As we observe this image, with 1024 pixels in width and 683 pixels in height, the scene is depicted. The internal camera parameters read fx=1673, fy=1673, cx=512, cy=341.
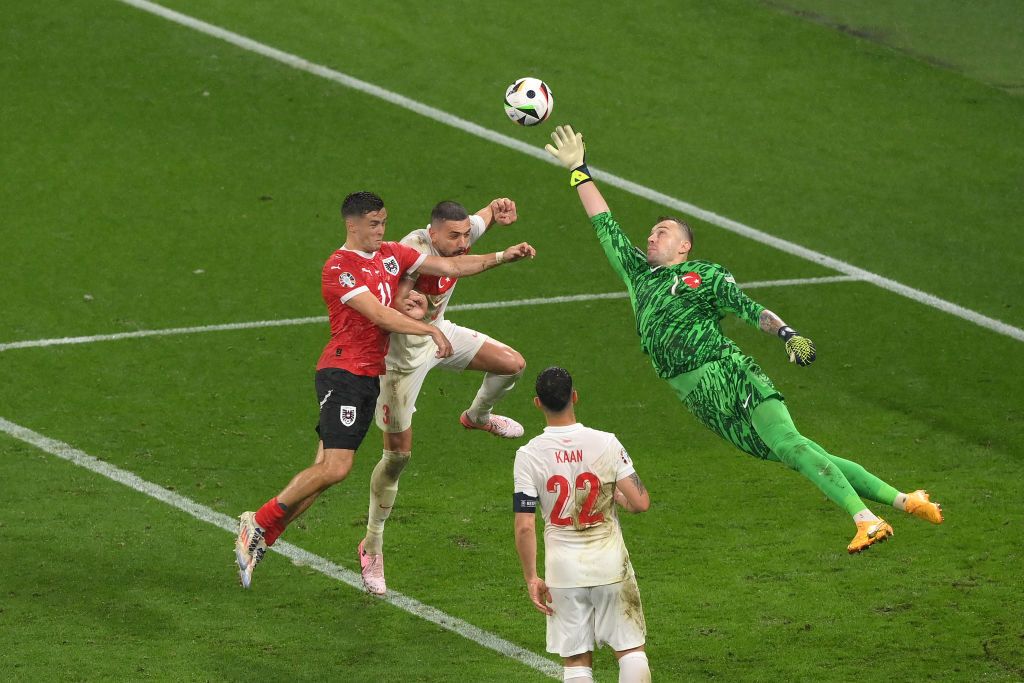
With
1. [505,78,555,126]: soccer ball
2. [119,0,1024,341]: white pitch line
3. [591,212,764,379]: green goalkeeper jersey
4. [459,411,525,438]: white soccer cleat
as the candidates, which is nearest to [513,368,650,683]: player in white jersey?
[591,212,764,379]: green goalkeeper jersey

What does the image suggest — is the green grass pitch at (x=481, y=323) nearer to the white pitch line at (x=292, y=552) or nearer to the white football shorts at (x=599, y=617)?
the white pitch line at (x=292, y=552)

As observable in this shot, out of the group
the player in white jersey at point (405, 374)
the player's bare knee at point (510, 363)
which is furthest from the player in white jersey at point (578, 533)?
the player's bare knee at point (510, 363)

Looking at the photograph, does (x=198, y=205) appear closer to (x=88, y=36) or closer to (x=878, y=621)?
(x=88, y=36)

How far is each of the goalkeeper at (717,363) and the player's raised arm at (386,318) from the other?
1.36m

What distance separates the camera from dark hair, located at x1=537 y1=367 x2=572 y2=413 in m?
9.18

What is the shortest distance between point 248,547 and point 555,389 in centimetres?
295

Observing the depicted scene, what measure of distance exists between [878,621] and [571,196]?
8.38m

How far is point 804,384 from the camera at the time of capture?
15.3 meters

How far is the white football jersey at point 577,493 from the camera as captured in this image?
30.4 feet

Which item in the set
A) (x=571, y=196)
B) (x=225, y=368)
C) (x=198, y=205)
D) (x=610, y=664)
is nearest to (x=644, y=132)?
(x=571, y=196)

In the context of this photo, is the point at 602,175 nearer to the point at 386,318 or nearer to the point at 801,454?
the point at 386,318

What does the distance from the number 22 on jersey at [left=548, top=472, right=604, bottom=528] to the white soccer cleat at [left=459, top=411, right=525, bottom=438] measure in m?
3.58

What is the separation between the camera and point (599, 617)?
371 inches

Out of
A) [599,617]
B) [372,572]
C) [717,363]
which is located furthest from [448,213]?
[599,617]
